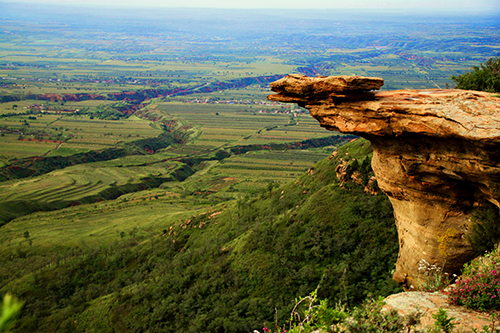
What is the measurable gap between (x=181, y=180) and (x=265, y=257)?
102 metres

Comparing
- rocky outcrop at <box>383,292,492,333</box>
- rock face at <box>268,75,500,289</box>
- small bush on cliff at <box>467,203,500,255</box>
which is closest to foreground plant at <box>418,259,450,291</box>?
rock face at <box>268,75,500,289</box>

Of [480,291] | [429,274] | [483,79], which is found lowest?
[429,274]

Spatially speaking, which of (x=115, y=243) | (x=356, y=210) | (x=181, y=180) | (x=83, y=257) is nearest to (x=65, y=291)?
(x=83, y=257)

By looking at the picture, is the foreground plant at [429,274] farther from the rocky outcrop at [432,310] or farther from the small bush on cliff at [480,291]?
the small bush on cliff at [480,291]

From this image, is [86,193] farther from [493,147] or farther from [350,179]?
[493,147]

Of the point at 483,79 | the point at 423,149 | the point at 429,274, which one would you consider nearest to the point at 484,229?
the point at 429,274

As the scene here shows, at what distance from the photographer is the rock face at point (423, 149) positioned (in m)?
15.2

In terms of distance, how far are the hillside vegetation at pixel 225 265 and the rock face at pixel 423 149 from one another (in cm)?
624

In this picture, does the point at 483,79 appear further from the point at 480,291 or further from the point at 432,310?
the point at 432,310

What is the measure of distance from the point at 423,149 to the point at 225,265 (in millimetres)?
28558

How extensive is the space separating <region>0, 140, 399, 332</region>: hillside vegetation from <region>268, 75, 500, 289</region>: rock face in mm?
6238

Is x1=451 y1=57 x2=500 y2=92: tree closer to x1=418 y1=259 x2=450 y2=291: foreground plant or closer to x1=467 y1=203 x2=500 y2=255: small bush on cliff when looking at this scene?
x1=467 y1=203 x2=500 y2=255: small bush on cliff

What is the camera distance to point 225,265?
4006cm

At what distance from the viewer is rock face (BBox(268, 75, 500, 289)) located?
1523 cm
